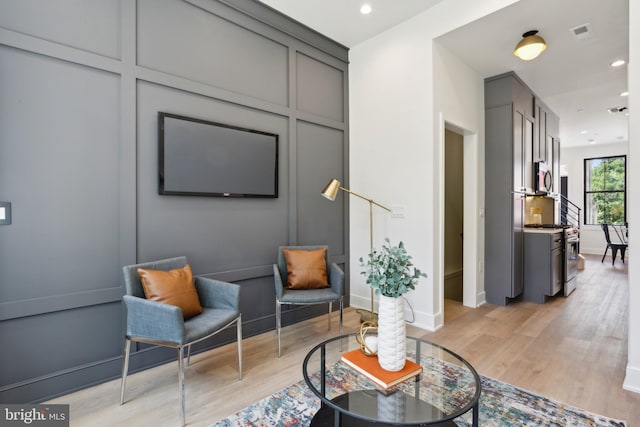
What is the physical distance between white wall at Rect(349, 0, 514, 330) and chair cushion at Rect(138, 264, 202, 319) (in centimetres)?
209

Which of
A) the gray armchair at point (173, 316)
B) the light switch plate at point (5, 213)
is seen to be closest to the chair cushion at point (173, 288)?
the gray armchair at point (173, 316)

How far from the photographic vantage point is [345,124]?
12.6 feet

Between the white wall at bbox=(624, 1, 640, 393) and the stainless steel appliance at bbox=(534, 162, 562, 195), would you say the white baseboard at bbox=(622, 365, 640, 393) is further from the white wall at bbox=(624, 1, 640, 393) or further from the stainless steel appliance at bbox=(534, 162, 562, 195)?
the stainless steel appliance at bbox=(534, 162, 562, 195)

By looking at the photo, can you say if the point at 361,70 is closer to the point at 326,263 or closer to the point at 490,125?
the point at 490,125

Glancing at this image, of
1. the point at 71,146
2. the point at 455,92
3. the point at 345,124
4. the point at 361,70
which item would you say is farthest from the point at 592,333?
the point at 71,146

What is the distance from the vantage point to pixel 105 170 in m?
2.16

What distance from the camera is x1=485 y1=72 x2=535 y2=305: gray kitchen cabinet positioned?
3859mm

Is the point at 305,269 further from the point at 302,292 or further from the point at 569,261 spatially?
the point at 569,261

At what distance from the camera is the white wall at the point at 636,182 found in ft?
6.79

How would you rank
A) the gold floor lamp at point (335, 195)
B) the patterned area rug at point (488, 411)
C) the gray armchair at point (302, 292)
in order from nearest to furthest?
the patterned area rug at point (488, 411)
the gray armchair at point (302, 292)
the gold floor lamp at point (335, 195)

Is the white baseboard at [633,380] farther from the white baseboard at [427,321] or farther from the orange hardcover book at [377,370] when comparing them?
the orange hardcover book at [377,370]

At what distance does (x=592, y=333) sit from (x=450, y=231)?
1984mm

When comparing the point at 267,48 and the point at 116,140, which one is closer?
the point at 116,140

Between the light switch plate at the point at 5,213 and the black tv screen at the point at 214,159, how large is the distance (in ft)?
2.70
